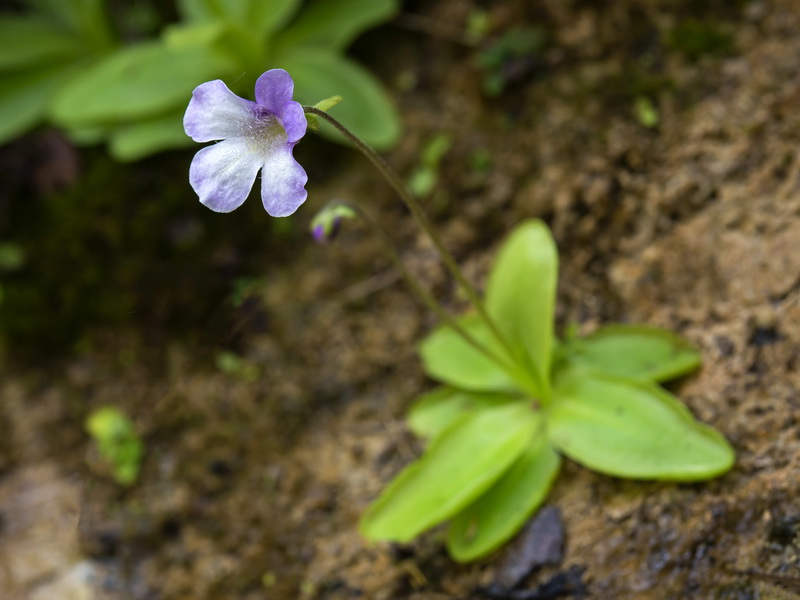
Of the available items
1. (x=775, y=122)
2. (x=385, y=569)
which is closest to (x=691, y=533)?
(x=385, y=569)

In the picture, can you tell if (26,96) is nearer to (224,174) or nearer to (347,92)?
(347,92)

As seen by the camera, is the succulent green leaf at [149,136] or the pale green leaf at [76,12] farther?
the pale green leaf at [76,12]

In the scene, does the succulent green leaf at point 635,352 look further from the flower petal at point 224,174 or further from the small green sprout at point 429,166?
the flower petal at point 224,174

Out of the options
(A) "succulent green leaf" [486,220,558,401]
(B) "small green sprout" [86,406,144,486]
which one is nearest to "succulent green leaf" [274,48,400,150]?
(A) "succulent green leaf" [486,220,558,401]

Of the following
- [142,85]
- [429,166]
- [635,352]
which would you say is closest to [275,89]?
[635,352]

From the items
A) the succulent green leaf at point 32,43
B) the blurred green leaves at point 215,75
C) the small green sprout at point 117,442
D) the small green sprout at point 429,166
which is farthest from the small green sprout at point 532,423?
the succulent green leaf at point 32,43

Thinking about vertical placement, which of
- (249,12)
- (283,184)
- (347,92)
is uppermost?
(249,12)
